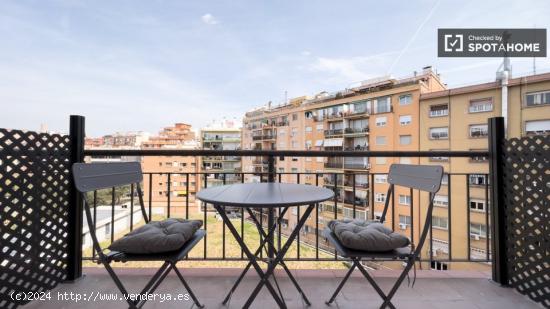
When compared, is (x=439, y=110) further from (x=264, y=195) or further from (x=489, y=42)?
(x=264, y=195)

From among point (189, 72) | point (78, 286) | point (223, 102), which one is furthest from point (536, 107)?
point (223, 102)

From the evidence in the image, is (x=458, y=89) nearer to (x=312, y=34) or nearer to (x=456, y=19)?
(x=456, y=19)

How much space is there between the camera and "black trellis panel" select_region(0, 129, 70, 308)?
1495 mm

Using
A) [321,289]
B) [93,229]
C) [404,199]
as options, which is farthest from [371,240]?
[404,199]

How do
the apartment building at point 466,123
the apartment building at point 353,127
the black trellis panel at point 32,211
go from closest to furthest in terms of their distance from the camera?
the black trellis panel at point 32,211, the apartment building at point 466,123, the apartment building at point 353,127

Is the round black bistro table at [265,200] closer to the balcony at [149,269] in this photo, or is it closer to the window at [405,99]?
the balcony at [149,269]

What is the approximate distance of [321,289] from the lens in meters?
1.81

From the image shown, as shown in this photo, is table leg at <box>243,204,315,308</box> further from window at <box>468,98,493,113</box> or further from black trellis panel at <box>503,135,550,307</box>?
window at <box>468,98,493,113</box>

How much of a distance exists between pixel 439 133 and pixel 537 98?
4622 millimetres

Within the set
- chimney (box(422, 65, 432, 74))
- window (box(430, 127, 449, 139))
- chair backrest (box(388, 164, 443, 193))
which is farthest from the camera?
chimney (box(422, 65, 432, 74))

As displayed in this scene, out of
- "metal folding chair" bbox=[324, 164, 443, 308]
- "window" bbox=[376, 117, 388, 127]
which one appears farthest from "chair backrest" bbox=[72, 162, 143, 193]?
"window" bbox=[376, 117, 388, 127]

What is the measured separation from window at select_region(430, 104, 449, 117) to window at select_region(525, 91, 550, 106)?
3726 mm

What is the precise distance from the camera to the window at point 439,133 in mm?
15539

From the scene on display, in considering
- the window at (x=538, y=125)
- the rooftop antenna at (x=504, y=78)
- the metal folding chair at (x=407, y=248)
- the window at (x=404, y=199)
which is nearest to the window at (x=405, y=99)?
the rooftop antenna at (x=504, y=78)
